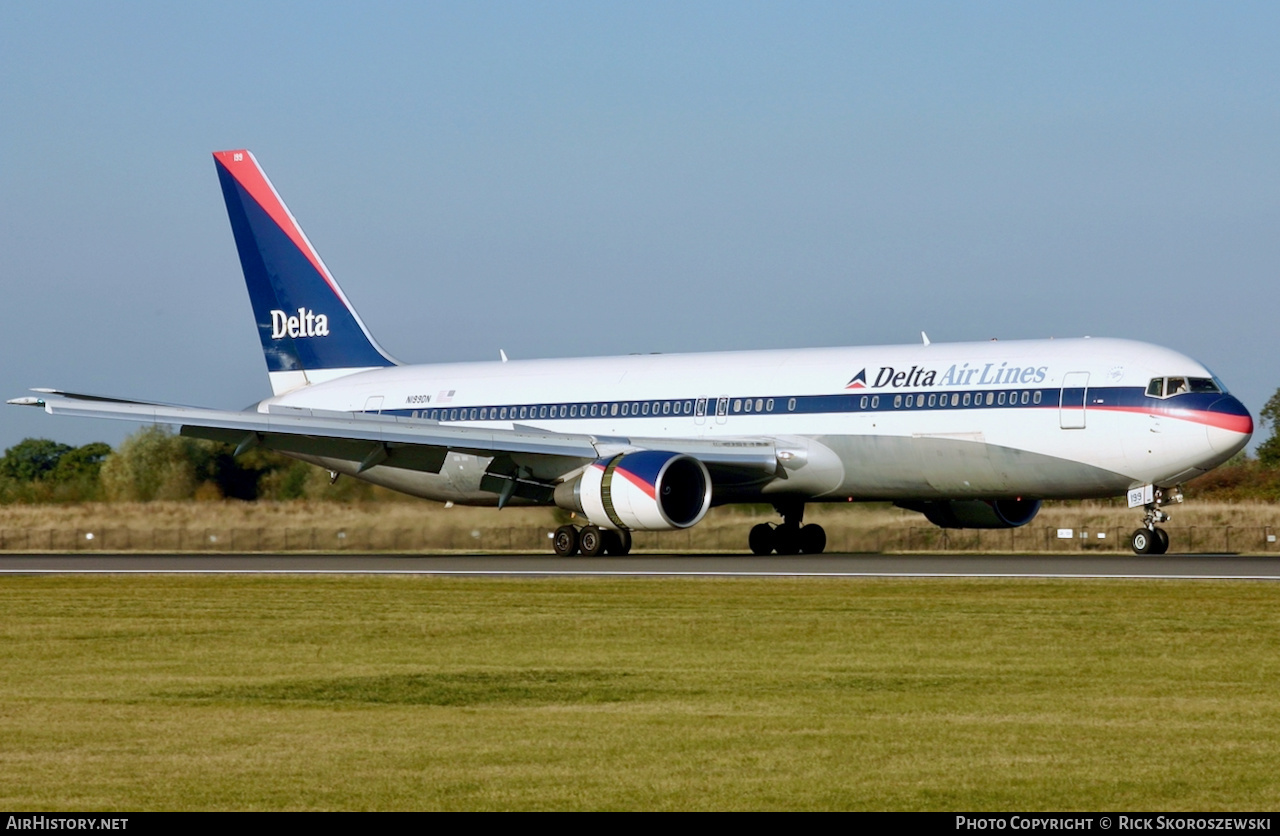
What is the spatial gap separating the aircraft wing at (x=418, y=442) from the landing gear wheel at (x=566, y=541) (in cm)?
106

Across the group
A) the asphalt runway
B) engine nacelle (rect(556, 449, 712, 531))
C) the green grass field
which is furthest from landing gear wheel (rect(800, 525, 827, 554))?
the green grass field

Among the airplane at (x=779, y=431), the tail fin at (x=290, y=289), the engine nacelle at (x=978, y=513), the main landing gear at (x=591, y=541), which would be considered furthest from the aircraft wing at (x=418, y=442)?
the tail fin at (x=290, y=289)

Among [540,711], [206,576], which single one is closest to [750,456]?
[206,576]

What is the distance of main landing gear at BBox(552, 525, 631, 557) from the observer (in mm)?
29422

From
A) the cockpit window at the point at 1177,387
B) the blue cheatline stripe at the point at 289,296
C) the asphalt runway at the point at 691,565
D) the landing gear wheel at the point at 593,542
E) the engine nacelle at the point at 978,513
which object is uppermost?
the blue cheatline stripe at the point at 289,296

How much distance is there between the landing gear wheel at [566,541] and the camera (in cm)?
2980

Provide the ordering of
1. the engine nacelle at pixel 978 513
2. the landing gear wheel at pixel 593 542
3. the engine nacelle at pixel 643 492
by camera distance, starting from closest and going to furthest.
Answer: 1. the engine nacelle at pixel 643 492
2. the landing gear wheel at pixel 593 542
3. the engine nacelle at pixel 978 513

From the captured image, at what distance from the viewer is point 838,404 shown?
29.4 metres

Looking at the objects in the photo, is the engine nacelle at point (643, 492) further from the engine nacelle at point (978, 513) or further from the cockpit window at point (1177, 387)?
the cockpit window at point (1177, 387)

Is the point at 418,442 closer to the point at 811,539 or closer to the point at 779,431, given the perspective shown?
the point at 779,431

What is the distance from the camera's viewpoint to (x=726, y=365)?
31578 mm
